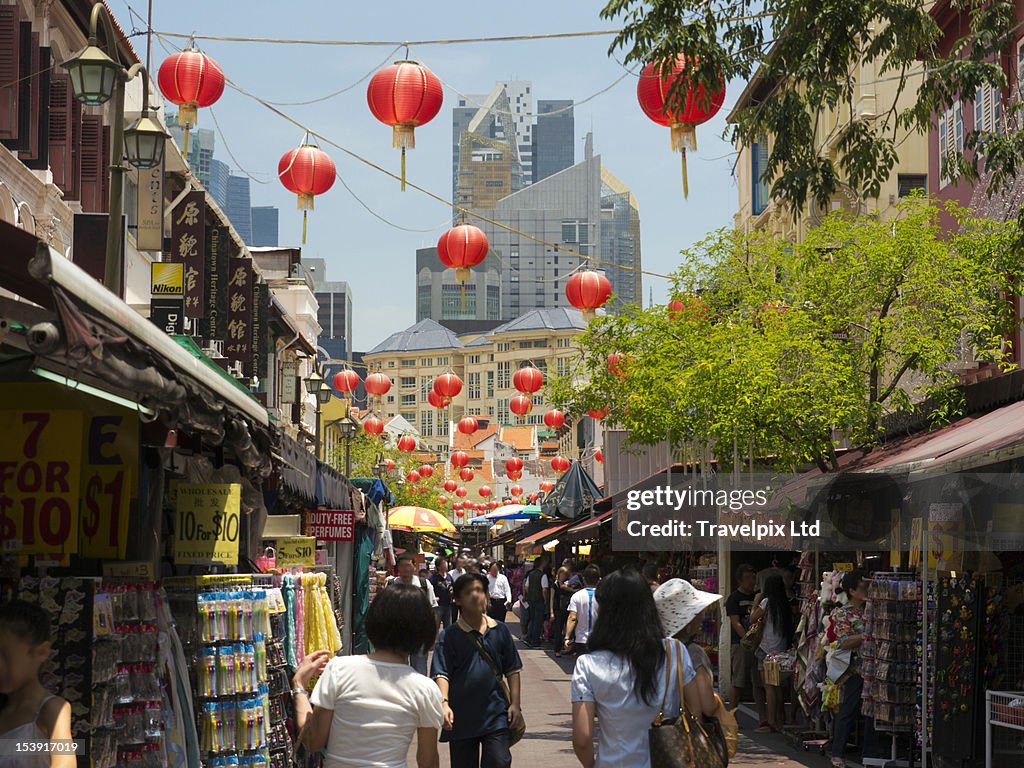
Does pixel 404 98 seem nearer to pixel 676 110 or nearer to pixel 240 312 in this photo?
pixel 676 110

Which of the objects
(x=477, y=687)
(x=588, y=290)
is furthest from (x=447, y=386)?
(x=477, y=687)

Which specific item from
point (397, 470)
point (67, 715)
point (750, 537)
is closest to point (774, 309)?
point (750, 537)

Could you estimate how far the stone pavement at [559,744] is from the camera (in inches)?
571

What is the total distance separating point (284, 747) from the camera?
921cm

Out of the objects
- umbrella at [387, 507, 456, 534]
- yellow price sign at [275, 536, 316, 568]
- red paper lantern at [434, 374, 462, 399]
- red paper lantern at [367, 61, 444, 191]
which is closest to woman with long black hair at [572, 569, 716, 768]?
yellow price sign at [275, 536, 316, 568]

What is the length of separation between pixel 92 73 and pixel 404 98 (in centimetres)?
335

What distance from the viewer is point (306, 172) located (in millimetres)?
16562

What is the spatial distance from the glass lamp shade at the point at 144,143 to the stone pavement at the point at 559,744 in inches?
250

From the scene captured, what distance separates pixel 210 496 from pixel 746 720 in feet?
38.0

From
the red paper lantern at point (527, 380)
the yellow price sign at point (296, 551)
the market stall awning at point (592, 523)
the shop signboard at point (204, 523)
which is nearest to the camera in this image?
the shop signboard at point (204, 523)

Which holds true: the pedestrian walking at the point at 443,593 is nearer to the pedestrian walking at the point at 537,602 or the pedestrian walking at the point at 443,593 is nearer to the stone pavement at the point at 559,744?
the pedestrian walking at the point at 537,602

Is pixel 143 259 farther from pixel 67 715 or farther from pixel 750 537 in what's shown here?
pixel 67 715

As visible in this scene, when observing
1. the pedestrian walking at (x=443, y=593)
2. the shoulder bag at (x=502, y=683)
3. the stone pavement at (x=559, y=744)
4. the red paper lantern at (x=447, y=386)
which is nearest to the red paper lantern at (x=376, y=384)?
the red paper lantern at (x=447, y=386)

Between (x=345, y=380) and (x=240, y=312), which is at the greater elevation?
(x=345, y=380)
